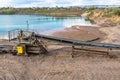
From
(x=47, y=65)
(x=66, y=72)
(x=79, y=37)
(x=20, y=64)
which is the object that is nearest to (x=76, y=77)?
(x=66, y=72)

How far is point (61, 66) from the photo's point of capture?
2109 cm

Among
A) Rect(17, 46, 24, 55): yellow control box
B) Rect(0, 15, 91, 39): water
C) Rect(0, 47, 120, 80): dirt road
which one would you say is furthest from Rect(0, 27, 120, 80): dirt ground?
Rect(0, 15, 91, 39): water

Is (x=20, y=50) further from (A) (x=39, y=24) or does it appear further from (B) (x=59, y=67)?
(A) (x=39, y=24)

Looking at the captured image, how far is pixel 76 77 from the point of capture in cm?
1847

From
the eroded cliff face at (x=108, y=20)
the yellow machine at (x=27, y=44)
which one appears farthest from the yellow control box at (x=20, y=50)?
the eroded cliff face at (x=108, y=20)

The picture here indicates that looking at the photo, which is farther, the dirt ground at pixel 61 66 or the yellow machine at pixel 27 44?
the yellow machine at pixel 27 44

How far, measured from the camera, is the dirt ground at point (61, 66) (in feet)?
61.2

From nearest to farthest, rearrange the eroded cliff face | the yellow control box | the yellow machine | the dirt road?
the dirt road, the yellow control box, the yellow machine, the eroded cliff face

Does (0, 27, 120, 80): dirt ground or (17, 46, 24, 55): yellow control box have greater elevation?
(17, 46, 24, 55): yellow control box

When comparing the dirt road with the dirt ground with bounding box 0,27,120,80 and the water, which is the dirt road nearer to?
the dirt ground with bounding box 0,27,120,80

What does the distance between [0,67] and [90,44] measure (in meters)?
8.05

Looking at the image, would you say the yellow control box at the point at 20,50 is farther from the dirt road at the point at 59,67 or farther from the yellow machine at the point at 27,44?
the dirt road at the point at 59,67

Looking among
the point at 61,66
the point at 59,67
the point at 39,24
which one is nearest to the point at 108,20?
the point at 39,24

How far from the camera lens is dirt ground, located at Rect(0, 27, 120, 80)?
18641 mm
